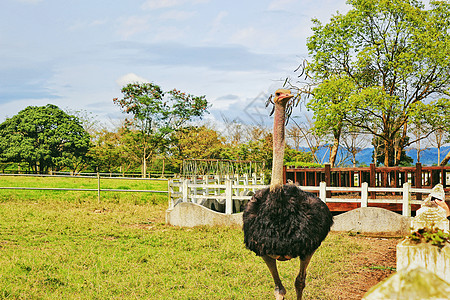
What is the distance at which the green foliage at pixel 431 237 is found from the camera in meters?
2.02

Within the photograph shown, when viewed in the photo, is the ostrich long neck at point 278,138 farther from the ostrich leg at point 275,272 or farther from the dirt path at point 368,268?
the dirt path at point 368,268

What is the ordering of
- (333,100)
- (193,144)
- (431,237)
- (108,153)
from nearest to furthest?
(431,237), (333,100), (193,144), (108,153)

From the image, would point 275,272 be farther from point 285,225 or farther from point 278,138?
point 278,138

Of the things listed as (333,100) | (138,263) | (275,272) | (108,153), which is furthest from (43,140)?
(275,272)

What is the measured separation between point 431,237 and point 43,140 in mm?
38022

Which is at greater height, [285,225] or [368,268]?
[285,225]

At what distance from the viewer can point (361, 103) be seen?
17.7m

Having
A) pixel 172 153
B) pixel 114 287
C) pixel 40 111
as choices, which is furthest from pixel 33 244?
pixel 40 111

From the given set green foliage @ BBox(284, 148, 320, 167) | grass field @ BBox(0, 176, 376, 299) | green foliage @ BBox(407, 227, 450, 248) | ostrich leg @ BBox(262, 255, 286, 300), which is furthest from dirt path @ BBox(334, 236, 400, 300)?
green foliage @ BBox(284, 148, 320, 167)

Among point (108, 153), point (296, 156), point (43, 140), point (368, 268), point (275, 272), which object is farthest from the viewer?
point (108, 153)

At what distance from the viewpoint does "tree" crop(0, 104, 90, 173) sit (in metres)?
34.9

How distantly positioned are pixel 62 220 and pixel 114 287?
6054 mm

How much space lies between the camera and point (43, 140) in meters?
36.2

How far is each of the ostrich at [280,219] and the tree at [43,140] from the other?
112 ft
